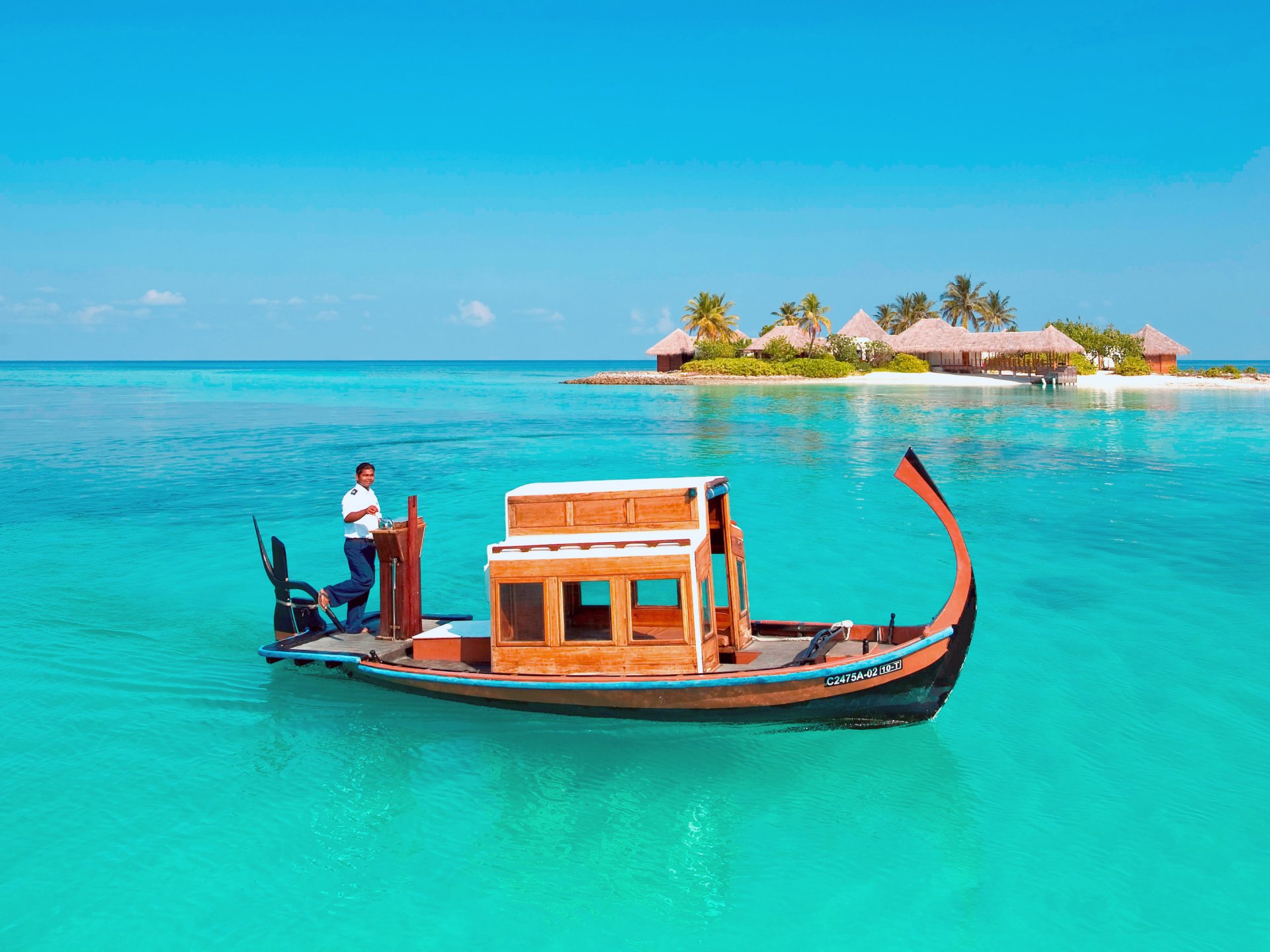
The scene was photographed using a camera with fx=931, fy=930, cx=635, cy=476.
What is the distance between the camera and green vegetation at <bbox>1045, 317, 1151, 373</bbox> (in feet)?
281

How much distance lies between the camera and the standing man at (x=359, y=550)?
35.5 feet

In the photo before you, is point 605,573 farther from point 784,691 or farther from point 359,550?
point 359,550

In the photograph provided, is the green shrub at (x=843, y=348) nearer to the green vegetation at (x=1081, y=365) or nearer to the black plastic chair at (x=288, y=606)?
the green vegetation at (x=1081, y=365)

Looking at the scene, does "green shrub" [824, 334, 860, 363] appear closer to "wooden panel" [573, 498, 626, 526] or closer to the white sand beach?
the white sand beach

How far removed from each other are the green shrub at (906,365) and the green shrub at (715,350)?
14389 millimetres

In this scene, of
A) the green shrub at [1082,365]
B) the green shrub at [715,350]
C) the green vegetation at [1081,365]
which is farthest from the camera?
the green shrub at [715,350]

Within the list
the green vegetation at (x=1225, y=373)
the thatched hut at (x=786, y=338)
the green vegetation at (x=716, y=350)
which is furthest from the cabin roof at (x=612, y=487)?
the green vegetation at (x=1225, y=373)

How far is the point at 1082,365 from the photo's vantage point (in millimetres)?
80125

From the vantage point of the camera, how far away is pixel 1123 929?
6645 mm

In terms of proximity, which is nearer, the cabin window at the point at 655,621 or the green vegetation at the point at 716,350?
the cabin window at the point at 655,621

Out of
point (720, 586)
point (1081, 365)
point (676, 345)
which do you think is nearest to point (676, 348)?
point (676, 345)

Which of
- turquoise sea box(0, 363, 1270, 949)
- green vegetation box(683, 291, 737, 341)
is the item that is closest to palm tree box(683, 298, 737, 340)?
green vegetation box(683, 291, 737, 341)

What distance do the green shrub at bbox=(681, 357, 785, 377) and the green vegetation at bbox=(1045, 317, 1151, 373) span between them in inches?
1022

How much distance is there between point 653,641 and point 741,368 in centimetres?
7687
